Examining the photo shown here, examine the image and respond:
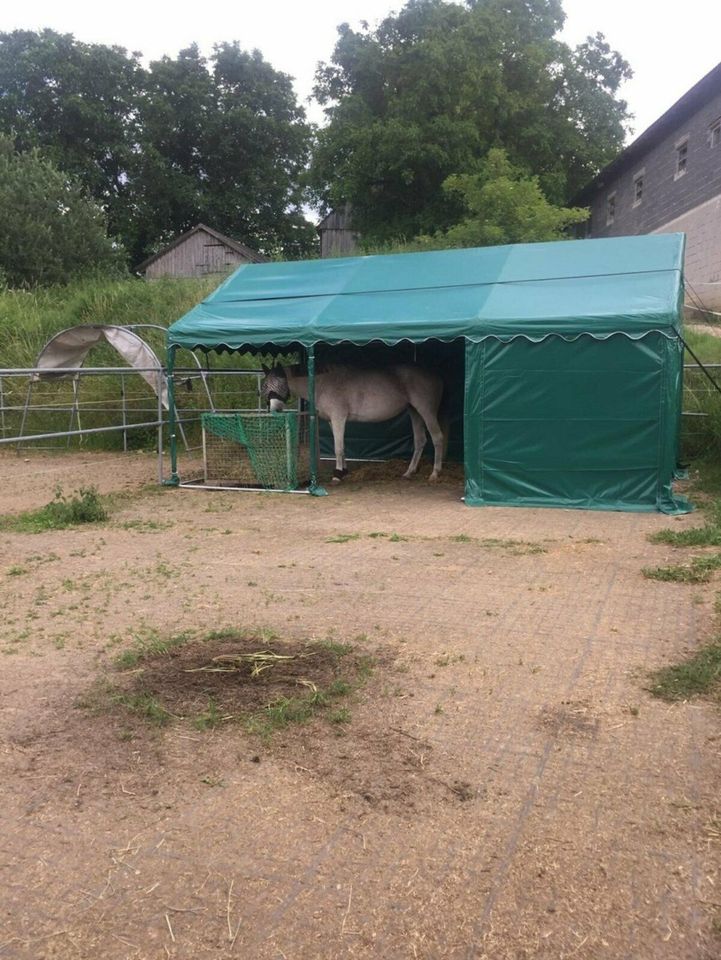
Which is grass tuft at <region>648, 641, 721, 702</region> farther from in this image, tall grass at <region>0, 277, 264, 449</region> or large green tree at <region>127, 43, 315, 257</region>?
large green tree at <region>127, 43, 315, 257</region>

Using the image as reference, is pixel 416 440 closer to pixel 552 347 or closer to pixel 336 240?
pixel 552 347

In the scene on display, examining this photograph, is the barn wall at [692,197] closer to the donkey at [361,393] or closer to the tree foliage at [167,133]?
the donkey at [361,393]

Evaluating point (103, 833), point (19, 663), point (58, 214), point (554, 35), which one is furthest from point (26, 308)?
point (554, 35)

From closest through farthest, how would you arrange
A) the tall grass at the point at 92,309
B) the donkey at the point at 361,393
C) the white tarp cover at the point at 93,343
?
1. the donkey at the point at 361,393
2. the white tarp cover at the point at 93,343
3. the tall grass at the point at 92,309

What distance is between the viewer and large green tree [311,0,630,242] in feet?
92.2

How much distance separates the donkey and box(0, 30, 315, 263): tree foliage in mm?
33574

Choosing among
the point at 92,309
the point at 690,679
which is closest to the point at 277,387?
the point at 690,679

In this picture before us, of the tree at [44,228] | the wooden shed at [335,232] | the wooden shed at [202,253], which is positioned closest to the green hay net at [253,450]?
the tree at [44,228]

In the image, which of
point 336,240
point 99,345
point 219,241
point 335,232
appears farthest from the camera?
point 335,232

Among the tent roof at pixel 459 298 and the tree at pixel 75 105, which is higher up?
the tree at pixel 75 105

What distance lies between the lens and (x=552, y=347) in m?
8.80

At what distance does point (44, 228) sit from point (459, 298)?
73.5 ft

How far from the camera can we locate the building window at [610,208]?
93.2 feet

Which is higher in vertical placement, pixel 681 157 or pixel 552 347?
pixel 681 157
